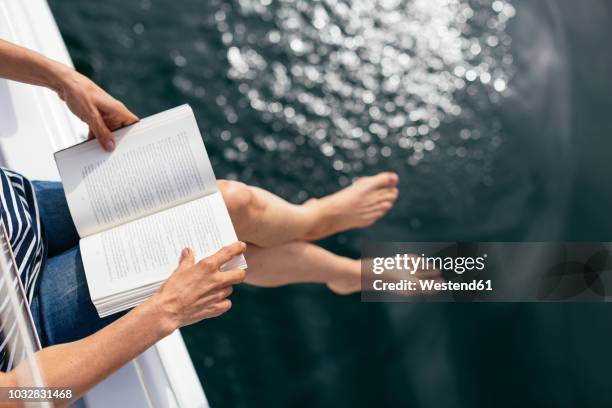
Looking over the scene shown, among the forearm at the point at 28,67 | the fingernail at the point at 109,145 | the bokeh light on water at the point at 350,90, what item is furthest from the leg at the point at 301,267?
the forearm at the point at 28,67

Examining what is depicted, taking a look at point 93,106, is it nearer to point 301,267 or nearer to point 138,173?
point 138,173

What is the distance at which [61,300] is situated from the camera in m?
0.97

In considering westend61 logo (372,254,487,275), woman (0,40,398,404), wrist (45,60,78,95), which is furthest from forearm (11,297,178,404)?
westend61 logo (372,254,487,275)

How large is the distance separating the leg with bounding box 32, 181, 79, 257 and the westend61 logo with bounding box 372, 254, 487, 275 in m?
0.70

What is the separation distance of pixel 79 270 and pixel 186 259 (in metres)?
0.18

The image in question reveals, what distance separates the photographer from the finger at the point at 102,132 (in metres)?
0.97

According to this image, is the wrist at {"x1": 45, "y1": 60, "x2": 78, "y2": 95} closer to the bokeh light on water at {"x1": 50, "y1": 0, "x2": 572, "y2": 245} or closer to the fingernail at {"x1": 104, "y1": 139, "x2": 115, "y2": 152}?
the fingernail at {"x1": 104, "y1": 139, "x2": 115, "y2": 152}

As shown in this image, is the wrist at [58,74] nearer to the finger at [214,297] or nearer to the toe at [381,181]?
the finger at [214,297]

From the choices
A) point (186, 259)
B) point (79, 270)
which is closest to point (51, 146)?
point (79, 270)

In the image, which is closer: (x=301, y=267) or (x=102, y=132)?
(x=102, y=132)

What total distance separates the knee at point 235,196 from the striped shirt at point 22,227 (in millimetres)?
293

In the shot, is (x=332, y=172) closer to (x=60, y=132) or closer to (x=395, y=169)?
(x=395, y=169)

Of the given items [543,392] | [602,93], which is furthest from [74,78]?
[602,93]

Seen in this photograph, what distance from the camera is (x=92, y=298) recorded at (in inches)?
36.6
